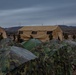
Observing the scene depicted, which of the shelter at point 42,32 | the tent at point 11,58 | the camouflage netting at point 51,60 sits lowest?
the shelter at point 42,32

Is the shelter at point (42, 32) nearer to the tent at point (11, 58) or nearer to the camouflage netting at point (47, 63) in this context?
the camouflage netting at point (47, 63)

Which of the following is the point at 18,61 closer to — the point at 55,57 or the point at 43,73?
the point at 43,73

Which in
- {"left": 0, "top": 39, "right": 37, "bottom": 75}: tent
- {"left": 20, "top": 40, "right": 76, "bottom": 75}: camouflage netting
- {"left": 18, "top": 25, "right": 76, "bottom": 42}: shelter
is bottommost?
{"left": 18, "top": 25, "right": 76, "bottom": 42}: shelter

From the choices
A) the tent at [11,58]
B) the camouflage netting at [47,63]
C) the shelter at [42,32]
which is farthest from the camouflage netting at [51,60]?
the shelter at [42,32]

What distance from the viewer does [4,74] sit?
620cm

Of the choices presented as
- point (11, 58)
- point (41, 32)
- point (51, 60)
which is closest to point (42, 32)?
point (41, 32)

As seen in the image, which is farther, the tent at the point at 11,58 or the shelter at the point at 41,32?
the shelter at the point at 41,32

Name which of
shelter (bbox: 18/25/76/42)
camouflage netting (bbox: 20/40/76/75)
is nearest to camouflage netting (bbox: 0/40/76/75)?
camouflage netting (bbox: 20/40/76/75)

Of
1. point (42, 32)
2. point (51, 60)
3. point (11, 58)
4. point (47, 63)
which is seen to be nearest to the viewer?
point (11, 58)

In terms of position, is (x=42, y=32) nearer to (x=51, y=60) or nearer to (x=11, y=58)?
(x=51, y=60)

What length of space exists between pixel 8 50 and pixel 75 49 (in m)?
7.79

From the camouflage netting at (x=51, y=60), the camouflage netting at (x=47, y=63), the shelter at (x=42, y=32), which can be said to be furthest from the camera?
the shelter at (x=42, y=32)

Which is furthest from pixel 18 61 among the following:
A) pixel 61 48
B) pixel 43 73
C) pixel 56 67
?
pixel 61 48

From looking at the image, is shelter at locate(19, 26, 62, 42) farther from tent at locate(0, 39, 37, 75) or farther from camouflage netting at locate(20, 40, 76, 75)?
tent at locate(0, 39, 37, 75)
